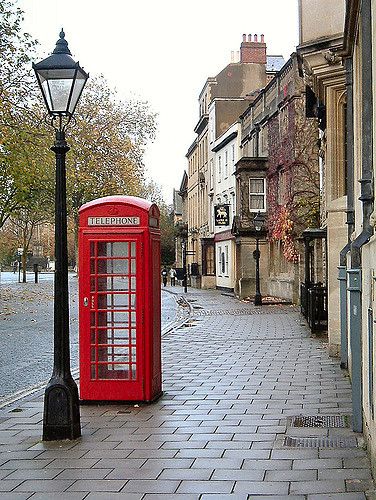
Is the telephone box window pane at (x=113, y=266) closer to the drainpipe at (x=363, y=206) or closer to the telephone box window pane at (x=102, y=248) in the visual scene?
the telephone box window pane at (x=102, y=248)

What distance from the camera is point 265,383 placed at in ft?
41.1

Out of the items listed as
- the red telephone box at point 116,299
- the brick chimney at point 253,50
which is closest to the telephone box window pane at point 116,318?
the red telephone box at point 116,299

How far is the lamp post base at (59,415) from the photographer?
8.75 m

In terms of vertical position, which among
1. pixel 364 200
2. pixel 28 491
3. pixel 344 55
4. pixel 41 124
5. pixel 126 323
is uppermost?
pixel 41 124

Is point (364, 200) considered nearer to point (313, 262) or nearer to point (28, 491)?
point (28, 491)

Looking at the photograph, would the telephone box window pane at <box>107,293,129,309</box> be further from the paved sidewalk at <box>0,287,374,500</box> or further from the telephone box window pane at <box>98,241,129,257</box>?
the paved sidewalk at <box>0,287,374,500</box>

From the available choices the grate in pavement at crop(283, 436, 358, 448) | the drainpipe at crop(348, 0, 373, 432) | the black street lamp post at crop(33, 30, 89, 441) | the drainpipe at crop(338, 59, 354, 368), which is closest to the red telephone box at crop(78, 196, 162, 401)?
the black street lamp post at crop(33, 30, 89, 441)

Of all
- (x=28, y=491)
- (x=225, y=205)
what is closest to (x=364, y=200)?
(x=28, y=491)

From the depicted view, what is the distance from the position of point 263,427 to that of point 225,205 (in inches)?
1596

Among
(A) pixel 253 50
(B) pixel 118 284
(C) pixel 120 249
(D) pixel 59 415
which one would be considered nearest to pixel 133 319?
(B) pixel 118 284

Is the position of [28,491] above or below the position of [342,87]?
below

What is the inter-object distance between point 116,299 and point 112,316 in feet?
0.72

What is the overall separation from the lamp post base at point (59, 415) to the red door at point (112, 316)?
187 cm

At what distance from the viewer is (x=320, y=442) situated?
834 cm
